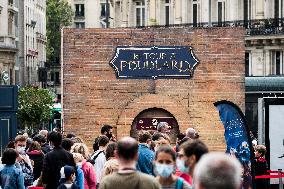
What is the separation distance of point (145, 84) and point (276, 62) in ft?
140

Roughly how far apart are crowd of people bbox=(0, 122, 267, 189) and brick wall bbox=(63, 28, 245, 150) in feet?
16.0

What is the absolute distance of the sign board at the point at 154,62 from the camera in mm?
26969

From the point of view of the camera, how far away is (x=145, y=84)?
2736cm

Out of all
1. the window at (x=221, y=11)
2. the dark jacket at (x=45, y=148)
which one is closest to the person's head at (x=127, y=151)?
the dark jacket at (x=45, y=148)

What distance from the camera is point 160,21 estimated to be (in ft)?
246

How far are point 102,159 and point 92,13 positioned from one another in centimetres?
11781

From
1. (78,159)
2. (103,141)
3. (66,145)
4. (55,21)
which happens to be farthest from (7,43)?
(78,159)

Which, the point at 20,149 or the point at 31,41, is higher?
the point at 31,41

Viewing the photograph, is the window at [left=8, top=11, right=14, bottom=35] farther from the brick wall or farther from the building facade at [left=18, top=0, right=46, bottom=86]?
the brick wall

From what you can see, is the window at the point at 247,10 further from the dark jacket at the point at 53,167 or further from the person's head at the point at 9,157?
the dark jacket at the point at 53,167

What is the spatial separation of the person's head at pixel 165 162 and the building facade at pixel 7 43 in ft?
202

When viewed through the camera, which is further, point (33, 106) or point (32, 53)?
point (32, 53)

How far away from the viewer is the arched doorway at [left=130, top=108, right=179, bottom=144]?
1075 inches

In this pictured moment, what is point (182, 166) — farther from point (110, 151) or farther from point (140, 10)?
point (140, 10)
